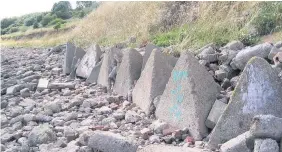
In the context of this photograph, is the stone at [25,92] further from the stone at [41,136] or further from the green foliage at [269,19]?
the green foliage at [269,19]

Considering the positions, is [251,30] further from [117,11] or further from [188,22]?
[117,11]

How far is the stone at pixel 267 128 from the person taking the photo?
3.09 metres

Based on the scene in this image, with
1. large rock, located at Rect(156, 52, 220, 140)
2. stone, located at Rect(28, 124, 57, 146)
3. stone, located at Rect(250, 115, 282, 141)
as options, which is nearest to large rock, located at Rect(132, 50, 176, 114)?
large rock, located at Rect(156, 52, 220, 140)

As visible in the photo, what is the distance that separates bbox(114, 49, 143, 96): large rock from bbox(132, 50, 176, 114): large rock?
61 cm

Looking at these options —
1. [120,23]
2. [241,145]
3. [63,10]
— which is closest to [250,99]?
[241,145]

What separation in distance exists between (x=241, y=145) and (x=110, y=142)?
1.22 meters

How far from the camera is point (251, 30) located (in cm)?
713

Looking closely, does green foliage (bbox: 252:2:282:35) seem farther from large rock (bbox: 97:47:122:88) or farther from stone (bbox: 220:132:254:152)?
stone (bbox: 220:132:254:152)

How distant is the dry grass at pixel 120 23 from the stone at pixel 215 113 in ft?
21.9

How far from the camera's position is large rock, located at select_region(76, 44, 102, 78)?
8906 millimetres

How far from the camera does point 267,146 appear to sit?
303 cm

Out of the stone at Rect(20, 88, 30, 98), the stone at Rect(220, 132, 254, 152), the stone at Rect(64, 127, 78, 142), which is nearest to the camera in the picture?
the stone at Rect(220, 132, 254, 152)

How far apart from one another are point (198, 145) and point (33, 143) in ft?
6.50

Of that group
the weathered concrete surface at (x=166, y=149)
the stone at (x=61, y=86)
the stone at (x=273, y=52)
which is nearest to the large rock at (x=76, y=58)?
the stone at (x=61, y=86)
